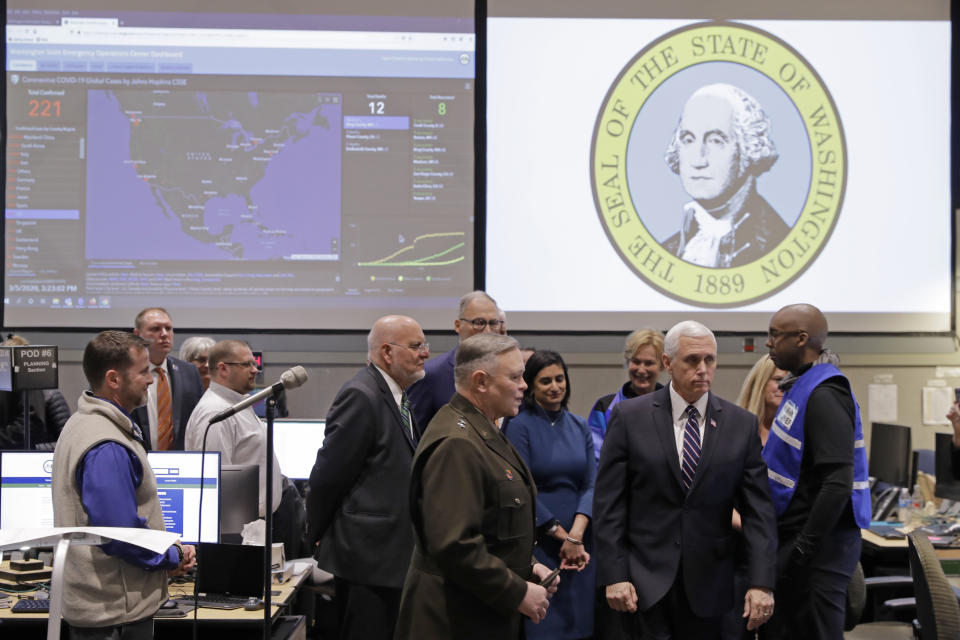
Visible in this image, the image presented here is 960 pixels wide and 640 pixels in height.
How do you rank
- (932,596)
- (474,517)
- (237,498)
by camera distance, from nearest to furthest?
(474,517), (932,596), (237,498)

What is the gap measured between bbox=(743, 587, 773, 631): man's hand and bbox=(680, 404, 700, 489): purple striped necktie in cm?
39

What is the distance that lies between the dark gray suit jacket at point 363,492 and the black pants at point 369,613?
5 centimetres

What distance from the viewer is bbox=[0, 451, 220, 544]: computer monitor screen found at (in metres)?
3.39

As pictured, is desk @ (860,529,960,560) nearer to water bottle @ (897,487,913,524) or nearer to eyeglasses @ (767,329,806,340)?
water bottle @ (897,487,913,524)

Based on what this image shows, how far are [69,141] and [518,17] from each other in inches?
122

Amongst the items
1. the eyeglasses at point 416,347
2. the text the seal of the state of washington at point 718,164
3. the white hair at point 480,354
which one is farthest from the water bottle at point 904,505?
the white hair at point 480,354

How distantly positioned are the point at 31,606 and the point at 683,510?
2.23 m

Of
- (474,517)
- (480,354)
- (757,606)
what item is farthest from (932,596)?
(480,354)

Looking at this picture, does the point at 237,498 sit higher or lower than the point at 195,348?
lower

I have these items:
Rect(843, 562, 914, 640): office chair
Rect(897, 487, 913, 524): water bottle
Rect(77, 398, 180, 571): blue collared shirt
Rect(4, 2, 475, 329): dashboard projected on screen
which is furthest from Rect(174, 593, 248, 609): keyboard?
Rect(897, 487, 913, 524): water bottle

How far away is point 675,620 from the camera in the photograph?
114 inches

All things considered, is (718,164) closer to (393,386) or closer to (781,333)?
(781,333)

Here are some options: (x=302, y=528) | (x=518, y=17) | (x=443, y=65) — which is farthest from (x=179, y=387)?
(x=518, y=17)

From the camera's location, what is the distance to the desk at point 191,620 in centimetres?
303
